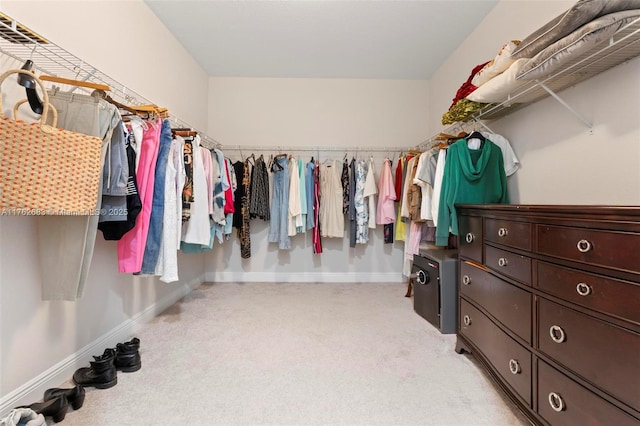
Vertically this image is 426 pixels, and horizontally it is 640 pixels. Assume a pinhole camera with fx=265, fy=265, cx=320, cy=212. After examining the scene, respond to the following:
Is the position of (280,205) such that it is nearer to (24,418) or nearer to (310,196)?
(310,196)

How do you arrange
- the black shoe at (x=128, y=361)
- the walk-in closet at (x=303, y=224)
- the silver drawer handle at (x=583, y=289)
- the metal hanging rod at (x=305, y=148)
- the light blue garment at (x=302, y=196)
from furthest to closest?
the metal hanging rod at (x=305, y=148) < the light blue garment at (x=302, y=196) < the black shoe at (x=128, y=361) < the walk-in closet at (x=303, y=224) < the silver drawer handle at (x=583, y=289)

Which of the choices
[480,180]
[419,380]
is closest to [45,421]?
[419,380]

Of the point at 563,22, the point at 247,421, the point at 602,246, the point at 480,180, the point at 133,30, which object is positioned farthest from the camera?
the point at 133,30

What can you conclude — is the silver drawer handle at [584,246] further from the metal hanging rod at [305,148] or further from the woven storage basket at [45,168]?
the metal hanging rod at [305,148]

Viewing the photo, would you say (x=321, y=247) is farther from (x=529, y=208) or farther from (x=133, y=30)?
A: (x=133, y=30)

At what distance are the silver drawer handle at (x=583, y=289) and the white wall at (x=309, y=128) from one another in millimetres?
2517

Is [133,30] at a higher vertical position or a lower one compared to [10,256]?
higher

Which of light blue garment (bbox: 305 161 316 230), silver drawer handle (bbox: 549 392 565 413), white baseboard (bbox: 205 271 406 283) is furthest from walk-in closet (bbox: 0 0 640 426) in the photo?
white baseboard (bbox: 205 271 406 283)

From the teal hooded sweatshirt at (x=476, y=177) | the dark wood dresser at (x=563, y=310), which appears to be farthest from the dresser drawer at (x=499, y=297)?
the teal hooded sweatshirt at (x=476, y=177)

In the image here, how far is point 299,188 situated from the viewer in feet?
9.89

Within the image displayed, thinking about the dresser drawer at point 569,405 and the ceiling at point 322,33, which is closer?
the dresser drawer at point 569,405

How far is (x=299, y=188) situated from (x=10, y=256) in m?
2.22

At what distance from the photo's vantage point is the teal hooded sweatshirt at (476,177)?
180cm

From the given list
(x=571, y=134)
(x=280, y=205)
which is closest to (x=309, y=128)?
(x=280, y=205)
